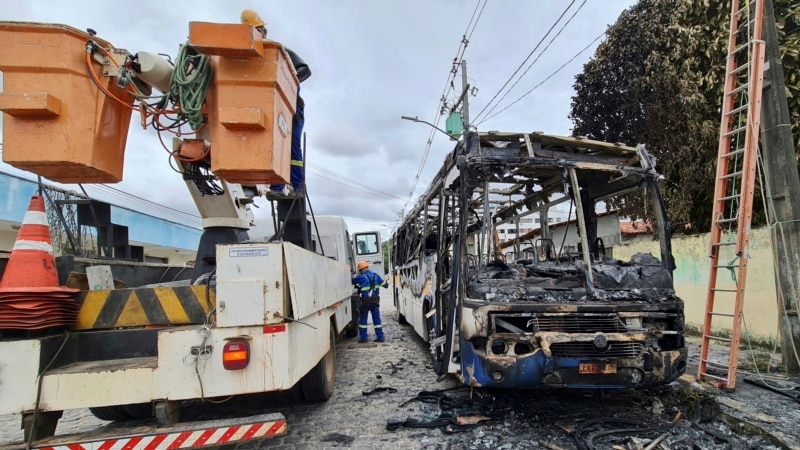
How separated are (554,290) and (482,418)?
1.39 meters

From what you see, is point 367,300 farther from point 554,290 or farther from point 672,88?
point 672,88

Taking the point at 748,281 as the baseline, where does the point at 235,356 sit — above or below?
below

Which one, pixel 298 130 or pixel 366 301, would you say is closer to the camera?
pixel 298 130

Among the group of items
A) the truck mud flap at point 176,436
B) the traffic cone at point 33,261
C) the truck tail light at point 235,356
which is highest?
the traffic cone at point 33,261

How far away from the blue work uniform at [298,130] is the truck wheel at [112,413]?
255 cm

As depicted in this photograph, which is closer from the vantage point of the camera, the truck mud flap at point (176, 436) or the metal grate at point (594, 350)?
the truck mud flap at point (176, 436)

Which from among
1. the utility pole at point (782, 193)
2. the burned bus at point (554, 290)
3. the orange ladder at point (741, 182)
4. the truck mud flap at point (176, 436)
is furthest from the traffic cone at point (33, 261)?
the utility pole at point (782, 193)

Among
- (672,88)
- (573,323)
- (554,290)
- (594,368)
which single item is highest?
(672,88)

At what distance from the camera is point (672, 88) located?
866 centimetres

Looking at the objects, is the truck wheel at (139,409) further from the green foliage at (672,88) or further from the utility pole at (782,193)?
the green foliage at (672,88)

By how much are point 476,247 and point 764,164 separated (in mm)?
3731

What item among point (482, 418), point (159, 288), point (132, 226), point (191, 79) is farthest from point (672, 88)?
point (132, 226)

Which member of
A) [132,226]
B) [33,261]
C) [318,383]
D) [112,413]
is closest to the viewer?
[33,261]

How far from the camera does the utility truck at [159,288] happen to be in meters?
2.71
